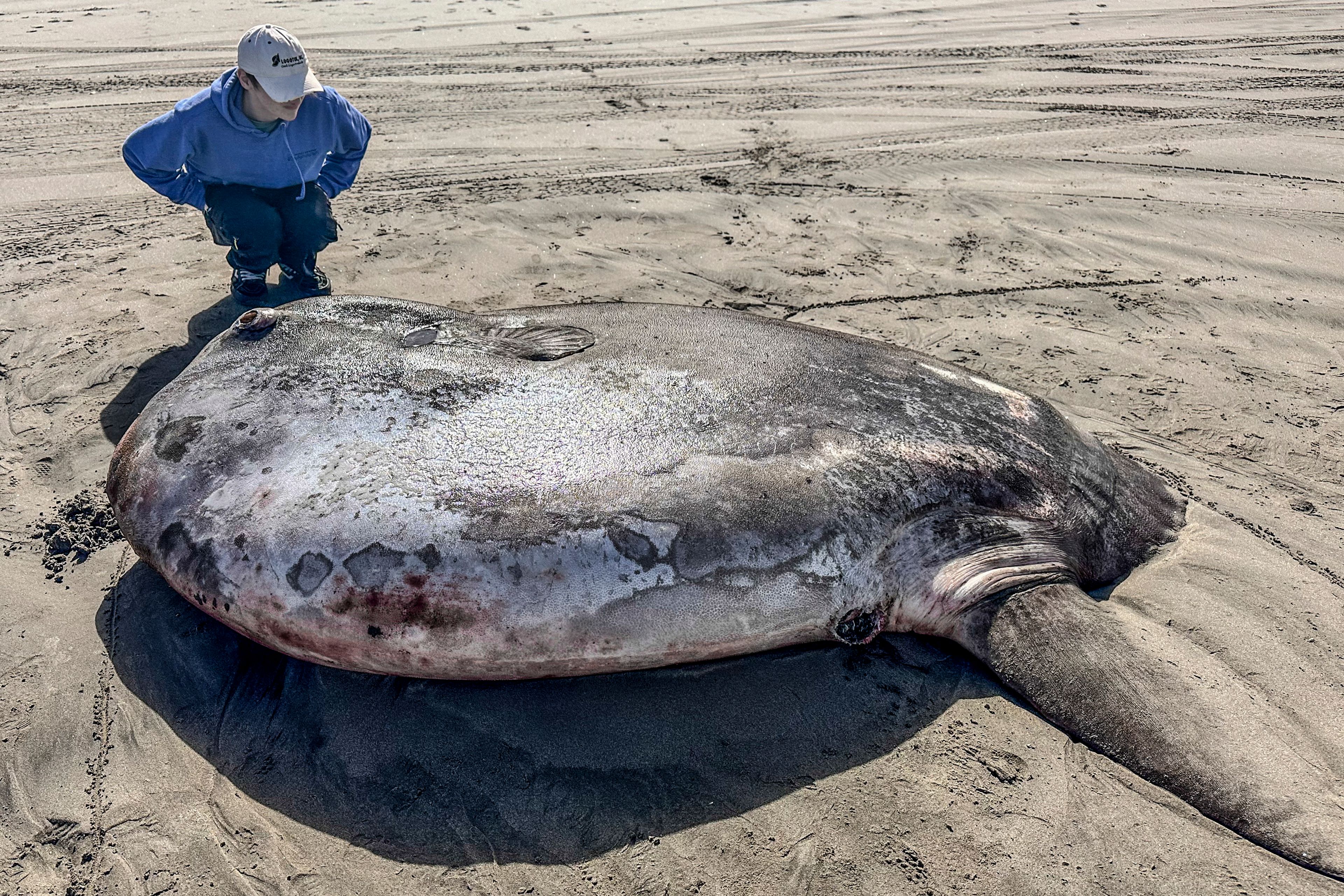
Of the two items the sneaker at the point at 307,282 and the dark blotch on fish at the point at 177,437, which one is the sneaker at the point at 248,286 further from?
the dark blotch on fish at the point at 177,437

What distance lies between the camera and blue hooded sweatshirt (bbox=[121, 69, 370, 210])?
4312mm

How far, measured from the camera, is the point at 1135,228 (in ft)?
18.9

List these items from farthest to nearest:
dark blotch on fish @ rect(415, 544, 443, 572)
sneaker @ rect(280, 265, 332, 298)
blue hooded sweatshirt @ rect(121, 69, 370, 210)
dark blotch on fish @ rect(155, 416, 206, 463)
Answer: sneaker @ rect(280, 265, 332, 298) < blue hooded sweatshirt @ rect(121, 69, 370, 210) < dark blotch on fish @ rect(155, 416, 206, 463) < dark blotch on fish @ rect(415, 544, 443, 572)

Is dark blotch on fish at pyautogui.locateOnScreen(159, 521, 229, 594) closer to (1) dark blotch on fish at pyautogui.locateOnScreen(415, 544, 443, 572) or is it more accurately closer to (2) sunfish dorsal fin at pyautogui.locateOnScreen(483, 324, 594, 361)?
(1) dark blotch on fish at pyautogui.locateOnScreen(415, 544, 443, 572)

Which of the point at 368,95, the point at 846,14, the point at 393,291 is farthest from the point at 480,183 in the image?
the point at 846,14

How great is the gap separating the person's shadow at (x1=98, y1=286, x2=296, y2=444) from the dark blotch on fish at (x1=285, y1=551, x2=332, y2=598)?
1547 mm

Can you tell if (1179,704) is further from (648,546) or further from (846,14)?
(846,14)

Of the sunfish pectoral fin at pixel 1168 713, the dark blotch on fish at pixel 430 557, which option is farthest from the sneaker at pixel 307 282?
the sunfish pectoral fin at pixel 1168 713

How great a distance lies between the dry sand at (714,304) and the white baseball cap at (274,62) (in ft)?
4.01

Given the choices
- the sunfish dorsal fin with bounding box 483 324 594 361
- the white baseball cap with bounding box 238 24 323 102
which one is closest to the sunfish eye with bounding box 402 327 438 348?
the sunfish dorsal fin with bounding box 483 324 594 361

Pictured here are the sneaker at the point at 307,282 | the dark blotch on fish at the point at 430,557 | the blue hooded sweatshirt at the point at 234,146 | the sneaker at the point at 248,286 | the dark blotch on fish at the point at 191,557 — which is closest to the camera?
the dark blotch on fish at the point at 430,557

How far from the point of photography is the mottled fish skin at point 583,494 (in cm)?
250

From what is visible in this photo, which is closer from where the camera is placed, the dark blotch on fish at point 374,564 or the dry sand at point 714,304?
the dry sand at point 714,304

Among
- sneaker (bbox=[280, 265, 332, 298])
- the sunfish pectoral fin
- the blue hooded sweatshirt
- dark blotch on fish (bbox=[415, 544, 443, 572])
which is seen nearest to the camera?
the sunfish pectoral fin
